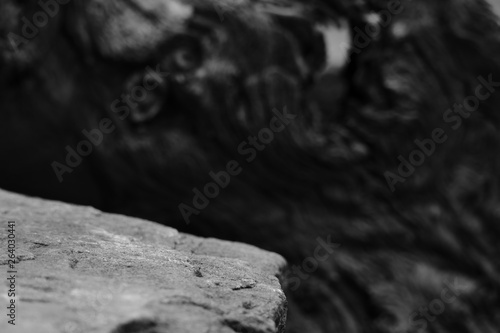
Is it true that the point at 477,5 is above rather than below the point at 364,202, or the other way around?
above

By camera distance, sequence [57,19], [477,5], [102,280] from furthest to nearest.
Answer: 1. [57,19]
2. [477,5]
3. [102,280]

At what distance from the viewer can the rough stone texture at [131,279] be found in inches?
41.1

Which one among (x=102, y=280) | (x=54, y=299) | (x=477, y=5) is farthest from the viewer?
(x=477, y=5)

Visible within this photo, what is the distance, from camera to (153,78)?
3.08 m

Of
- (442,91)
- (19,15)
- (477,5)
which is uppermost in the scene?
Answer: (477,5)

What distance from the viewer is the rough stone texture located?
1.04 m

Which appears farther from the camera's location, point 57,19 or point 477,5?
point 57,19

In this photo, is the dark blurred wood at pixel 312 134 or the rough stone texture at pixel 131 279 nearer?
the rough stone texture at pixel 131 279

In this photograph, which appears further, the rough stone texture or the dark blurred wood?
the dark blurred wood

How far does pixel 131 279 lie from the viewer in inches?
48.4

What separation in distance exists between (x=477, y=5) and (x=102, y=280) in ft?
8.38

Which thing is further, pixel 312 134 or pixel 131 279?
pixel 312 134

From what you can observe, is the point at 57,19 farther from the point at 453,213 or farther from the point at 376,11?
the point at 453,213

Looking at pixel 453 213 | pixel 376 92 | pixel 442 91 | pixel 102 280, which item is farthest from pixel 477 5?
pixel 102 280
